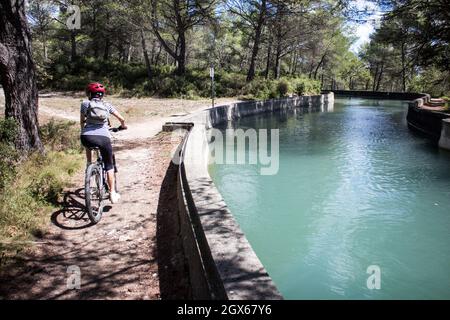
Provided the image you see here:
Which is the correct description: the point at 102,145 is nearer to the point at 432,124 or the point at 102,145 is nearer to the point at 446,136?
the point at 446,136

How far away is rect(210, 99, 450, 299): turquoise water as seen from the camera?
Result: 6.03 m

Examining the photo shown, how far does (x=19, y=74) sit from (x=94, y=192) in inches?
157

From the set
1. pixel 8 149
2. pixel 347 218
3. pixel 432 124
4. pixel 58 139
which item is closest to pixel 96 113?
pixel 8 149

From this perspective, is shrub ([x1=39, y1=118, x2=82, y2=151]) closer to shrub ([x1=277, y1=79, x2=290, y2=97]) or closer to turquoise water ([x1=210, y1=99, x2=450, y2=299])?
turquoise water ([x1=210, y1=99, x2=450, y2=299])

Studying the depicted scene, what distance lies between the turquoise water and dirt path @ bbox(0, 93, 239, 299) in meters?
1.98

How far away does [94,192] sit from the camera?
6.11m

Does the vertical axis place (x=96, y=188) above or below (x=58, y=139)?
below

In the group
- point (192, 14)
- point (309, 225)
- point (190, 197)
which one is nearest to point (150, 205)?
point (190, 197)

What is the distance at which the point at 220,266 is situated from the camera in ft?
12.3

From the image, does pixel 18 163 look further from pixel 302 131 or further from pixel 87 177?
pixel 302 131

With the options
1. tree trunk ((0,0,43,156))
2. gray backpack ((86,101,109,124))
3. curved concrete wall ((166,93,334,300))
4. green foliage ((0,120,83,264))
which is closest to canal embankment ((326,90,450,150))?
curved concrete wall ((166,93,334,300))

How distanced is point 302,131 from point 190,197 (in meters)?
16.1

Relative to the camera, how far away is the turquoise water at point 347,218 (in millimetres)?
6027

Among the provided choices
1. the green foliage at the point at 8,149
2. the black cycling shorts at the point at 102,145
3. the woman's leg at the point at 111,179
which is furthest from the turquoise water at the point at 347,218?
the green foliage at the point at 8,149
